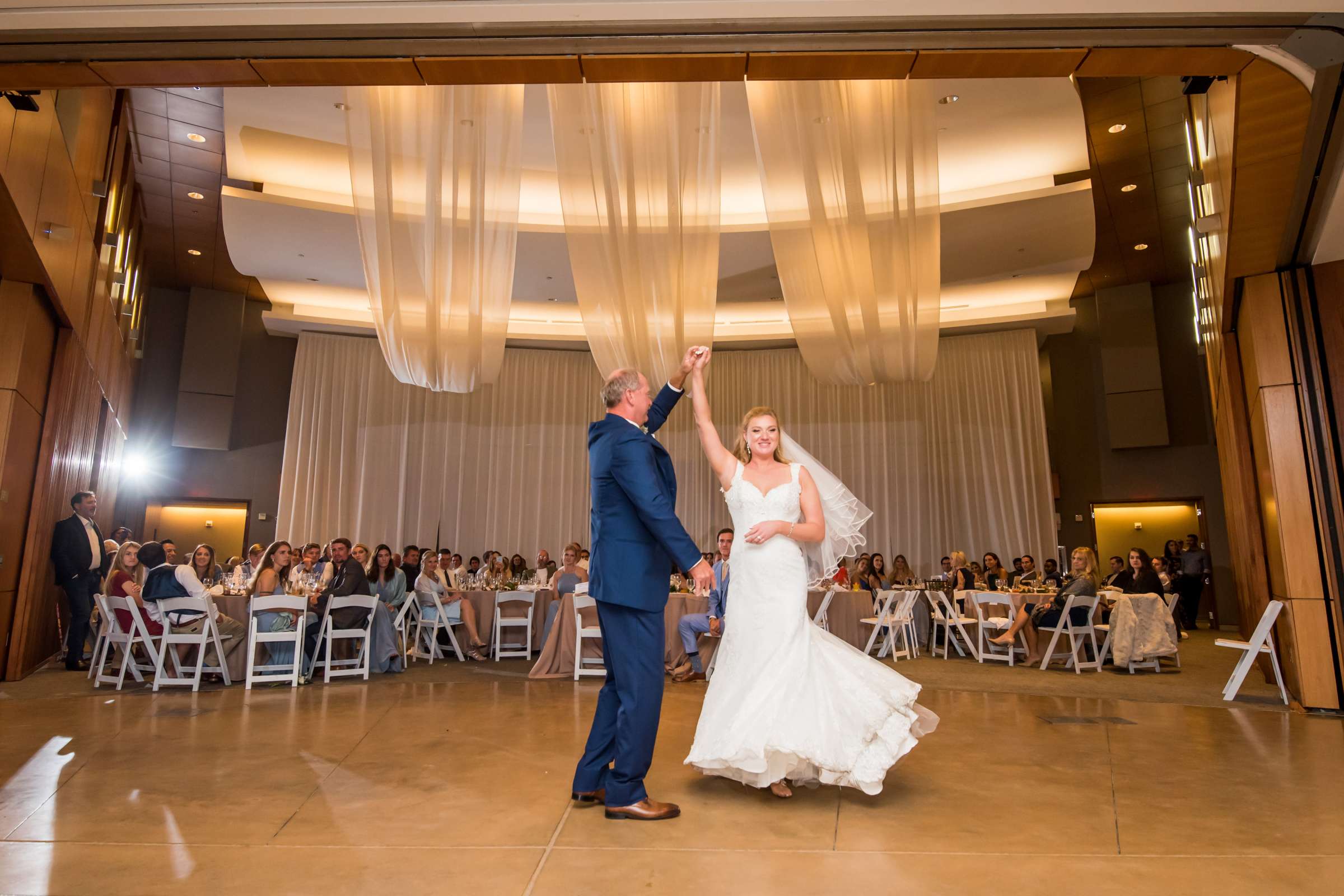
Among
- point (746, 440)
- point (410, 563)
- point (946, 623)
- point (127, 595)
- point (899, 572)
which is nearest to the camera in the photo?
point (746, 440)

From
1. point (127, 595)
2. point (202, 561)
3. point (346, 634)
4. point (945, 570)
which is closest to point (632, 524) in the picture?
point (346, 634)

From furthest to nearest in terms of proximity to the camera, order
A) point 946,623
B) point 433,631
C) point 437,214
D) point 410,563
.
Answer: point 410,563, point 946,623, point 433,631, point 437,214

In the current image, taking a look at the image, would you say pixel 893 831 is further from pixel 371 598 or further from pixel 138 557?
pixel 138 557

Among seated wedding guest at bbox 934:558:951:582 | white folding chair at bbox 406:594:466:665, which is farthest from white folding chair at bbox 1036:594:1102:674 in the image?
white folding chair at bbox 406:594:466:665

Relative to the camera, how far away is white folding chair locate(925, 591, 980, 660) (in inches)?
358

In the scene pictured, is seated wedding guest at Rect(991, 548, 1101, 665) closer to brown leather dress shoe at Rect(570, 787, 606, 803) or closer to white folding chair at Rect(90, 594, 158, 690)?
brown leather dress shoe at Rect(570, 787, 606, 803)

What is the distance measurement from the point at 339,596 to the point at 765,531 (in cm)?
511

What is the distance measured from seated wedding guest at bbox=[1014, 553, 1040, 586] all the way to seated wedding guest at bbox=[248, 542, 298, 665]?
7580mm

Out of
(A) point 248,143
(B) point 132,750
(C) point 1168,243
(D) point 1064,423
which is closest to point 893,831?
(B) point 132,750

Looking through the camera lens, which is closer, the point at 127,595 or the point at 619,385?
the point at 619,385

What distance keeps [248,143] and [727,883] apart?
32.3ft

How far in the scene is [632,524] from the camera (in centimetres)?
321

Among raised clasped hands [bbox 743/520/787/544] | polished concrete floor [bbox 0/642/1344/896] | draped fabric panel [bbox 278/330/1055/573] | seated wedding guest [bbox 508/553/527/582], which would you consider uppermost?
draped fabric panel [bbox 278/330/1055/573]

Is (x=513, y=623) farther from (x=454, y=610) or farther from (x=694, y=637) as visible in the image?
(x=694, y=637)
